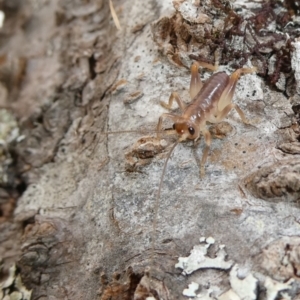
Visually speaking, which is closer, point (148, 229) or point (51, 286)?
point (148, 229)

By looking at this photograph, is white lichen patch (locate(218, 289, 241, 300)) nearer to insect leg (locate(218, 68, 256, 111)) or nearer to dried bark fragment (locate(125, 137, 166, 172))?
dried bark fragment (locate(125, 137, 166, 172))

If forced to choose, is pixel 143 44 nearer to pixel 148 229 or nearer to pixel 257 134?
pixel 257 134

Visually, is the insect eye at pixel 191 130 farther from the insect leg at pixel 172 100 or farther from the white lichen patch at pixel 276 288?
the white lichen patch at pixel 276 288

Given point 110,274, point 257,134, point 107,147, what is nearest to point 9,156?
point 107,147

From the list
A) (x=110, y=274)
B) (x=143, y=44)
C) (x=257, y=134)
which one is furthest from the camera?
(x=143, y=44)

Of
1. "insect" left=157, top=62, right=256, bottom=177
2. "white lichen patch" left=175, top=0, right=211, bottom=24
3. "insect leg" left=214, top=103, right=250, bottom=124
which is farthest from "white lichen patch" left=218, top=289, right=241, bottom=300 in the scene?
"white lichen patch" left=175, top=0, right=211, bottom=24

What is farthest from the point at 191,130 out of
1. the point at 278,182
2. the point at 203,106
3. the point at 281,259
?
the point at 281,259

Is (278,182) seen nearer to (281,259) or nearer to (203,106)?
(281,259)
